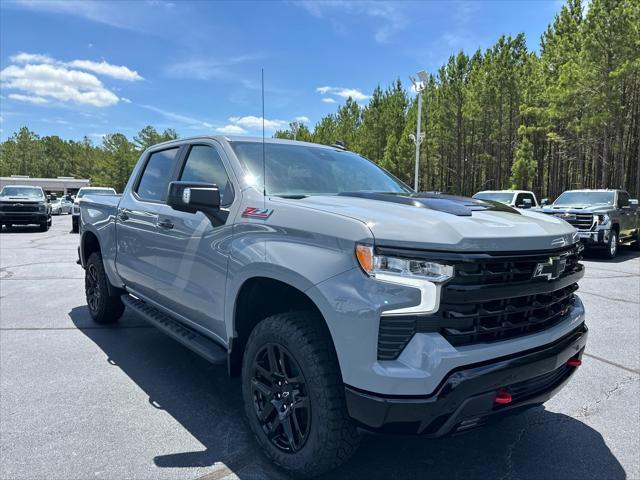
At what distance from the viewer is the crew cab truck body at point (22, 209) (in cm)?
1831

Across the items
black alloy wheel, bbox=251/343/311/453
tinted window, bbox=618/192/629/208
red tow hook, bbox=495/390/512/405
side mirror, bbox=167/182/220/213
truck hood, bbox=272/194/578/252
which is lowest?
black alloy wheel, bbox=251/343/311/453

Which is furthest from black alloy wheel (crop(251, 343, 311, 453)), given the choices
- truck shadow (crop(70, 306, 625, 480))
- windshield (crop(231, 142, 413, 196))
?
windshield (crop(231, 142, 413, 196))

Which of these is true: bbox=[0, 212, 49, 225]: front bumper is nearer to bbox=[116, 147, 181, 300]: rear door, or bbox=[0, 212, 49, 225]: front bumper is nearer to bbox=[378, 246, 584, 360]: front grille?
bbox=[116, 147, 181, 300]: rear door

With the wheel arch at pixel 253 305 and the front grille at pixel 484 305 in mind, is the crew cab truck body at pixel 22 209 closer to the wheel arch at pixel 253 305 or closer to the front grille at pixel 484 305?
A: the wheel arch at pixel 253 305

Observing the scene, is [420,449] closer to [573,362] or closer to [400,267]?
[573,362]

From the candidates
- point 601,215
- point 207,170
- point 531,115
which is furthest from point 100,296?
point 531,115

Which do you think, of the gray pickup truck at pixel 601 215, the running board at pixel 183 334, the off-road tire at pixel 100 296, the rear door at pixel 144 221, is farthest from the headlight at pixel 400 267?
the gray pickup truck at pixel 601 215

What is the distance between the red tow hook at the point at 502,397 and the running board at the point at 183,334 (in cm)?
168

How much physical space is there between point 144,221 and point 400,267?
9.05 feet

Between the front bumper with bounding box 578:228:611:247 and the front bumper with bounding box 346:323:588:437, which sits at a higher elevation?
the front bumper with bounding box 346:323:588:437

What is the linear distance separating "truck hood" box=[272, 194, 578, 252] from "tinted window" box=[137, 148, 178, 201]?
5.70 feet

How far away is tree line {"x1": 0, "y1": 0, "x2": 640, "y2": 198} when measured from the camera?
21672 mm

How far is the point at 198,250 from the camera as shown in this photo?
3189 mm

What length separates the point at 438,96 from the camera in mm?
39594
